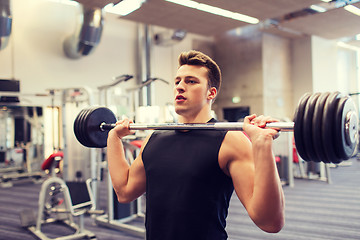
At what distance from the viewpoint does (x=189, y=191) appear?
112 centimetres

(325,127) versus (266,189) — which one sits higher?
(325,127)

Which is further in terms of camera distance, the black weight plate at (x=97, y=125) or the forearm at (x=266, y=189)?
the black weight plate at (x=97, y=125)

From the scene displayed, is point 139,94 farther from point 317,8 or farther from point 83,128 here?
point 317,8

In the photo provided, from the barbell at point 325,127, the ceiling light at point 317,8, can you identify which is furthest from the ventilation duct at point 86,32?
the barbell at point 325,127

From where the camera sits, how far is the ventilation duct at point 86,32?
6.17 metres

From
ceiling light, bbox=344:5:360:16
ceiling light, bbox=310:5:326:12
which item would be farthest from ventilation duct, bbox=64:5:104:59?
ceiling light, bbox=344:5:360:16

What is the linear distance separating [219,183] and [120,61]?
24.5 feet

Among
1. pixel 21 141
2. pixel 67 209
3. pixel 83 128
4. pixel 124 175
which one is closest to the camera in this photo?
pixel 124 175

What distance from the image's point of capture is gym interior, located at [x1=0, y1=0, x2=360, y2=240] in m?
3.18

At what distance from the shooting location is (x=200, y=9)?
20.2ft

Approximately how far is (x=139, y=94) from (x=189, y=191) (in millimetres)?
2997

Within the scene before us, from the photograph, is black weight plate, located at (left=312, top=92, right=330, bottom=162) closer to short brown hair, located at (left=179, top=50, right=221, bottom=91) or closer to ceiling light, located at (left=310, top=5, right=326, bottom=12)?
short brown hair, located at (left=179, top=50, right=221, bottom=91)

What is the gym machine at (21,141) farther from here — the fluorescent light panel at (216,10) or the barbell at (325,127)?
the barbell at (325,127)

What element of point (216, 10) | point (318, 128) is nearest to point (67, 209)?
point (318, 128)
